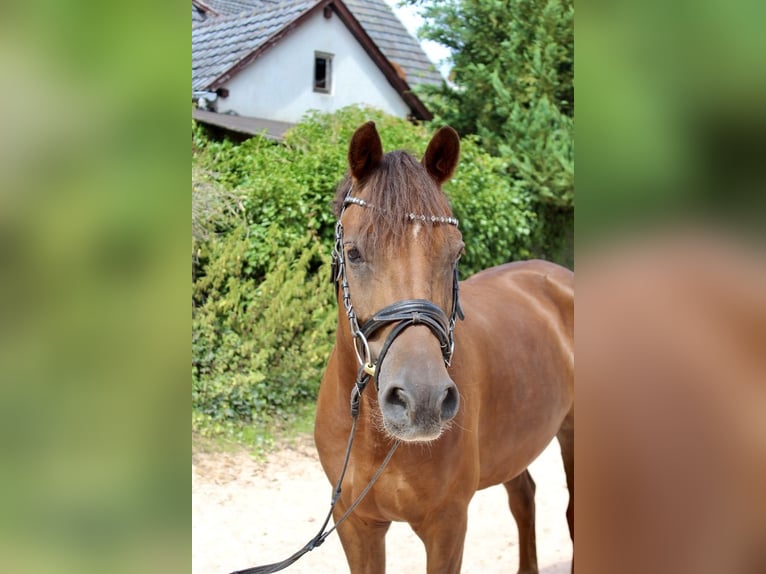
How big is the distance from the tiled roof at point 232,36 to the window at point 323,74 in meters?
1.08

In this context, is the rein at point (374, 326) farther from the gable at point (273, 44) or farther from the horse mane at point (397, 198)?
the gable at point (273, 44)

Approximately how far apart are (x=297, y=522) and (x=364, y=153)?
3584mm

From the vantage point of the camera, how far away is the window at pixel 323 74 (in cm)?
1403

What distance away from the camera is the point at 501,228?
9.27 meters

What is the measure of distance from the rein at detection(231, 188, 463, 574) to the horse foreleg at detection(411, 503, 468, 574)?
0.28m

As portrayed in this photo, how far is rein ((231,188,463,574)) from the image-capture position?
1963 millimetres

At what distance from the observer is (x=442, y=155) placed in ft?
8.05

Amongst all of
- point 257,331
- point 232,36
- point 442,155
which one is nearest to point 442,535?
point 442,155

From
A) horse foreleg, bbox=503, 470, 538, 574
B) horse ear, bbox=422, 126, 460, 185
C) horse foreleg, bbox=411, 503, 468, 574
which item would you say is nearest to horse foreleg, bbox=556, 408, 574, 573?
horse foreleg, bbox=503, 470, 538, 574

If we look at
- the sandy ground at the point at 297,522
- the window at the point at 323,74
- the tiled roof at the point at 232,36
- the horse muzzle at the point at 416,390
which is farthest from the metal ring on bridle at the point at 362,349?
the window at the point at 323,74
